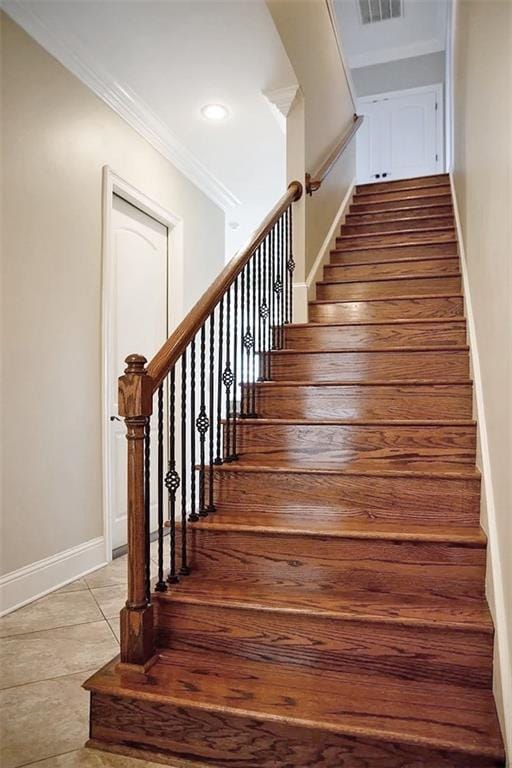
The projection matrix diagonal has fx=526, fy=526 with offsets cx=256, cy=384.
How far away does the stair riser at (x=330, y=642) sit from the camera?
1.44 m

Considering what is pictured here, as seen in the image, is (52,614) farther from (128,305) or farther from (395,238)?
(395,238)

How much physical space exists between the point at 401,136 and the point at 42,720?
20.8 ft

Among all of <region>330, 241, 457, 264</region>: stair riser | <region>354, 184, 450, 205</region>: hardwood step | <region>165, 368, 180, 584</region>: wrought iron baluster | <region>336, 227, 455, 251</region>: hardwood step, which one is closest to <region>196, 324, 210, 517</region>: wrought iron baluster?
<region>165, 368, 180, 584</region>: wrought iron baluster

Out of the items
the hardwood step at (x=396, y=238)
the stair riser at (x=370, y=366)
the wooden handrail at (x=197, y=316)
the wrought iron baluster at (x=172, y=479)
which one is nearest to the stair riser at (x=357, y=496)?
the wrought iron baluster at (x=172, y=479)

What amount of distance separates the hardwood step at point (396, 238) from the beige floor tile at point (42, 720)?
10.8 feet

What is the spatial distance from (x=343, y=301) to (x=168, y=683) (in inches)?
92.6

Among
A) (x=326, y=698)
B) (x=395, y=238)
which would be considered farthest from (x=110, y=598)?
(x=395, y=238)

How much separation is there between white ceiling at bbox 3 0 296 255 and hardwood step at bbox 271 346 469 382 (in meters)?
1.60

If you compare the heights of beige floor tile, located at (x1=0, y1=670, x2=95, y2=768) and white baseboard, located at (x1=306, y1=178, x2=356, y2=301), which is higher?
white baseboard, located at (x1=306, y1=178, x2=356, y2=301)

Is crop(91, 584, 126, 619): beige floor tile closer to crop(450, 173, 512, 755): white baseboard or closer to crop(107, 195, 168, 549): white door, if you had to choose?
crop(107, 195, 168, 549): white door

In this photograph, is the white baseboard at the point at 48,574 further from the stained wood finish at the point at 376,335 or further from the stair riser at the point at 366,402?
the stained wood finish at the point at 376,335

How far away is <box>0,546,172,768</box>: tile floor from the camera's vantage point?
1385 mm

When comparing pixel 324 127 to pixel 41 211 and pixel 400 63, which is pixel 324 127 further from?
pixel 400 63

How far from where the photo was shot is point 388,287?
3.40 metres
